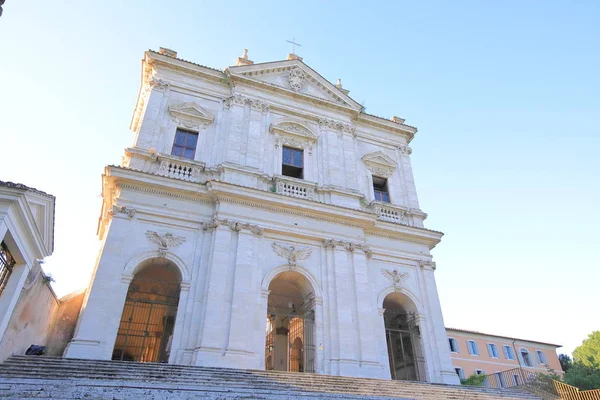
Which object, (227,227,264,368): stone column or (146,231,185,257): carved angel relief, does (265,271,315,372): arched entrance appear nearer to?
(227,227,264,368): stone column

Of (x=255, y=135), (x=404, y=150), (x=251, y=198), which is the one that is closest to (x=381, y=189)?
(x=404, y=150)

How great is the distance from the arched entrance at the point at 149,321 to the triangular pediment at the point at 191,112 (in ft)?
21.2

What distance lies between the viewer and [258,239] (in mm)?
14930

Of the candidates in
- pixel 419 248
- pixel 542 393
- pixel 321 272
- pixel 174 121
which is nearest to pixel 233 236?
pixel 321 272

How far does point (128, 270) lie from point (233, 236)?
3.56 meters

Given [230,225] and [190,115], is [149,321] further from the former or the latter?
[190,115]

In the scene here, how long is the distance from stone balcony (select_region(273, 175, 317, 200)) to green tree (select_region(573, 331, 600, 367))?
29065mm

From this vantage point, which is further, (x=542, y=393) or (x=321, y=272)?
(x=321, y=272)

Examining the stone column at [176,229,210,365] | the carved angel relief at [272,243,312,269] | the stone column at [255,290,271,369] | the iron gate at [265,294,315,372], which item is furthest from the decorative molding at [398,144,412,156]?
the stone column at [176,229,210,365]

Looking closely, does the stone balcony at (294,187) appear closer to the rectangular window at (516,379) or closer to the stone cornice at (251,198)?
the stone cornice at (251,198)

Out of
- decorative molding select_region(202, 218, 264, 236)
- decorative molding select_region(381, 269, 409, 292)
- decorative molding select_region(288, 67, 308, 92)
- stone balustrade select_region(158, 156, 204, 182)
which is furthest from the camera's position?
decorative molding select_region(288, 67, 308, 92)

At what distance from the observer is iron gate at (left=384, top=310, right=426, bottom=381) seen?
15.9 metres

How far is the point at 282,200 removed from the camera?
615 inches

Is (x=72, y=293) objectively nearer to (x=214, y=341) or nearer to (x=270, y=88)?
(x=214, y=341)
